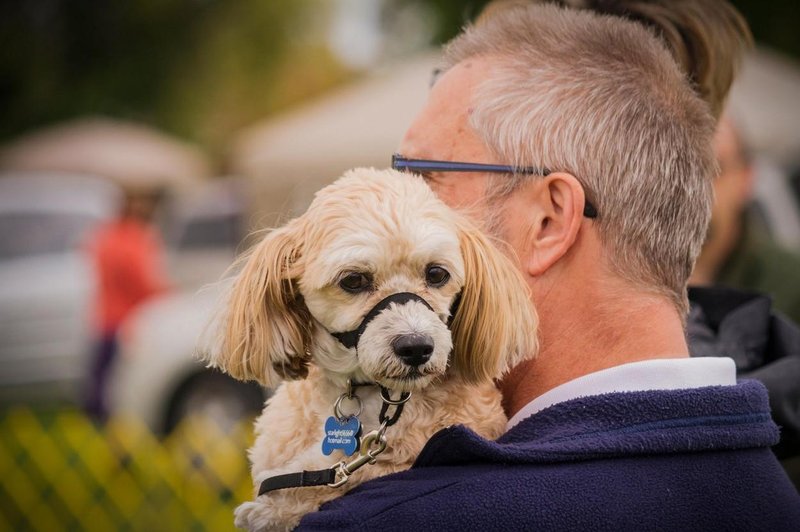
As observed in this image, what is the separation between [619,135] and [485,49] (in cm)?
44

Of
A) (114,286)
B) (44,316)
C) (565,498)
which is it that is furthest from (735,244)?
(44,316)

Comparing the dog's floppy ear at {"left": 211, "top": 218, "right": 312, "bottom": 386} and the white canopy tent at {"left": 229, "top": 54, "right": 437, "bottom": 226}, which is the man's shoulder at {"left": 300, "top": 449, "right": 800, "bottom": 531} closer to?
the dog's floppy ear at {"left": 211, "top": 218, "right": 312, "bottom": 386}

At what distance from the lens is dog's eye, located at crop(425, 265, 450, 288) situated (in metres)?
1.97

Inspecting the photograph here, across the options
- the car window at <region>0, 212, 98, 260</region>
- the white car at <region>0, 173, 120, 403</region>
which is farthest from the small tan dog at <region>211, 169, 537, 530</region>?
the car window at <region>0, 212, 98, 260</region>

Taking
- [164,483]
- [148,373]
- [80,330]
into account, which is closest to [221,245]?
[80,330]

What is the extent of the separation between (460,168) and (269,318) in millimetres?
558

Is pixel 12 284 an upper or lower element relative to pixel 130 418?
lower

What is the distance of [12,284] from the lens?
425 inches

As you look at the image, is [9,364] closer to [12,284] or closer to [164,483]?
[12,284]

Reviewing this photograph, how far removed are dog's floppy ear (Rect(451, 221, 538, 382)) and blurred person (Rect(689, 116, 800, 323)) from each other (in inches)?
104

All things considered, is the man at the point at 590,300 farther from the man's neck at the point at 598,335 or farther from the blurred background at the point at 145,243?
the blurred background at the point at 145,243

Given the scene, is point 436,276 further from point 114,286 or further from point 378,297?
point 114,286

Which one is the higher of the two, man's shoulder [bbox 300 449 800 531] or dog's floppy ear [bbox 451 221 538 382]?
dog's floppy ear [bbox 451 221 538 382]

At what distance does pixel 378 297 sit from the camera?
1.95 m
